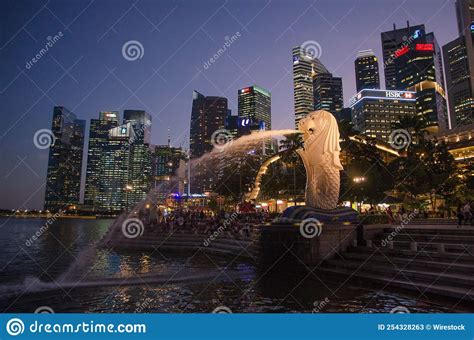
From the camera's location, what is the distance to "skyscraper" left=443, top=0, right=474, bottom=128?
167625 millimetres

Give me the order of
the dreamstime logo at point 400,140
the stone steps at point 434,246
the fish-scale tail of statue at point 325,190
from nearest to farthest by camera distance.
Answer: the stone steps at point 434,246 < the fish-scale tail of statue at point 325,190 < the dreamstime logo at point 400,140

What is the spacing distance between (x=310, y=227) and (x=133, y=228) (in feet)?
84.3

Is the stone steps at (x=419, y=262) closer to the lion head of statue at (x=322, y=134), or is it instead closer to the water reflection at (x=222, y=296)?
the water reflection at (x=222, y=296)

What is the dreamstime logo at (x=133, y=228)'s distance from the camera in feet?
108

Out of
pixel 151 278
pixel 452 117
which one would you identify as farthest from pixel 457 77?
pixel 151 278

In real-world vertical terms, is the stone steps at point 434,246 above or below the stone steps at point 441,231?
below

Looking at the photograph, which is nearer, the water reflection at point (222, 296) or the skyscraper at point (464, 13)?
the water reflection at point (222, 296)

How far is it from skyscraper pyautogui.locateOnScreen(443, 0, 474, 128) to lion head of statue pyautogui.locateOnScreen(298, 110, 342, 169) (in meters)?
174

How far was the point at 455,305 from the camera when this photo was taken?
945 cm
